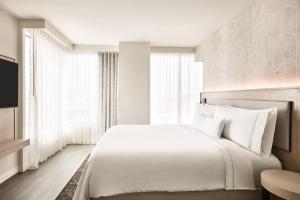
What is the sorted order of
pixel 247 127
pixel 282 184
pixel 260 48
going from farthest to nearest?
pixel 260 48
pixel 247 127
pixel 282 184

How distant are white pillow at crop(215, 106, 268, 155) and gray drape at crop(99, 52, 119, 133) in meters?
3.28

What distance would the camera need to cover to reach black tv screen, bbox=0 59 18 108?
3006mm

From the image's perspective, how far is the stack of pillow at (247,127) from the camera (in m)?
2.28

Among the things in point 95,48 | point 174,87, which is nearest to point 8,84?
point 95,48

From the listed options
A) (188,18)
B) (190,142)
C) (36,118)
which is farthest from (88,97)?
(190,142)

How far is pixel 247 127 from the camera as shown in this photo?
245cm

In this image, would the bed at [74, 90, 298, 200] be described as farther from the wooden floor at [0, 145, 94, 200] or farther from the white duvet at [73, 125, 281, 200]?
the wooden floor at [0, 145, 94, 200]

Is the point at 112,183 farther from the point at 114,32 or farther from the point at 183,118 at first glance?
the point at 183,118

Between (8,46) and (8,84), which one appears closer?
(8,84)

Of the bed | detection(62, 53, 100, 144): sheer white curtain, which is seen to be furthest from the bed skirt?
detection(62, 53, 100, 144): sheer white curtain

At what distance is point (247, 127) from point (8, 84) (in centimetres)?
327

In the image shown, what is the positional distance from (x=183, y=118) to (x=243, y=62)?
109 inches

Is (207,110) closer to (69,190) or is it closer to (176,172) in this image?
(176,172)

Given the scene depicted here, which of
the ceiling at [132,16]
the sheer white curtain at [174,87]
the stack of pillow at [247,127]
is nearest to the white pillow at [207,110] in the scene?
the stack of pillow at [247,127]
